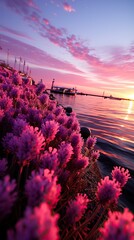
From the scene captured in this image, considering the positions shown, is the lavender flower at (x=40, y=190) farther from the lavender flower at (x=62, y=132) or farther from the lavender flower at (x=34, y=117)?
the lavender flower at (x=34, y=117)

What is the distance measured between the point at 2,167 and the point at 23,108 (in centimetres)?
282

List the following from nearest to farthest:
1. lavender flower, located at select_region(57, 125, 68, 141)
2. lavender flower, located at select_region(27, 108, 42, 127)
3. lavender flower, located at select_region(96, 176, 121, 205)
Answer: lavender flower, located at select_region(96, 176, 121, 205) → lavender flower, located at select_region(57, 125, 68, 141) → lavender flower, located at select_region(27, 108, 42, 127)

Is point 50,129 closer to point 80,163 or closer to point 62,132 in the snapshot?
point 80,163

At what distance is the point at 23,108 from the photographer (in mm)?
4672

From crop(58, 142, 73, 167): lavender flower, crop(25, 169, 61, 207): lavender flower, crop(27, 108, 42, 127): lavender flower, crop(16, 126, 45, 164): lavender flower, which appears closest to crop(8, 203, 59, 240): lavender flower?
crop(25, 169, 61, 207): lavender flower

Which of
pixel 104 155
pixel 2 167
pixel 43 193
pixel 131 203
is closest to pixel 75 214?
pixel 43 193

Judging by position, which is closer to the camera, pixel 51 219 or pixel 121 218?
pixel 51 219

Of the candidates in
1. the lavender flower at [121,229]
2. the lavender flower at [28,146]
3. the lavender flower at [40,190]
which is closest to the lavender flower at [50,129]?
the lavender flower at [28,146]

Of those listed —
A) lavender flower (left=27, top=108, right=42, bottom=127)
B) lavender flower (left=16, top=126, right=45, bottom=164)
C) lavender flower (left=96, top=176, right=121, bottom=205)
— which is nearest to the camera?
lavender flower (left=16, top=126, right=45, bottom=164)

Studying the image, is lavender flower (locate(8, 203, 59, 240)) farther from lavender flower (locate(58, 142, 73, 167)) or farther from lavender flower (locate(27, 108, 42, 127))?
lavender flower (locate(27, 108, 42, 127))

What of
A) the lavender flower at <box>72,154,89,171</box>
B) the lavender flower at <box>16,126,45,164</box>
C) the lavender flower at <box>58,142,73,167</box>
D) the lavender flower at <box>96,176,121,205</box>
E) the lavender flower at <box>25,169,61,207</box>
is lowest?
the lavender flower at <box>72,154,89,171</box>

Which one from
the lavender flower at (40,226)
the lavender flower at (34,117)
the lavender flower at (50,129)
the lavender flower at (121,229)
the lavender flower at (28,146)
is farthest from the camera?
the lavender flower at (34,117)

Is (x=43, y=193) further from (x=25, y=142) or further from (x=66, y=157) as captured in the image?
(x=66, y=157)

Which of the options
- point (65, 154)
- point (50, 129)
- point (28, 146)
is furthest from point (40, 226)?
point (50, 129)
